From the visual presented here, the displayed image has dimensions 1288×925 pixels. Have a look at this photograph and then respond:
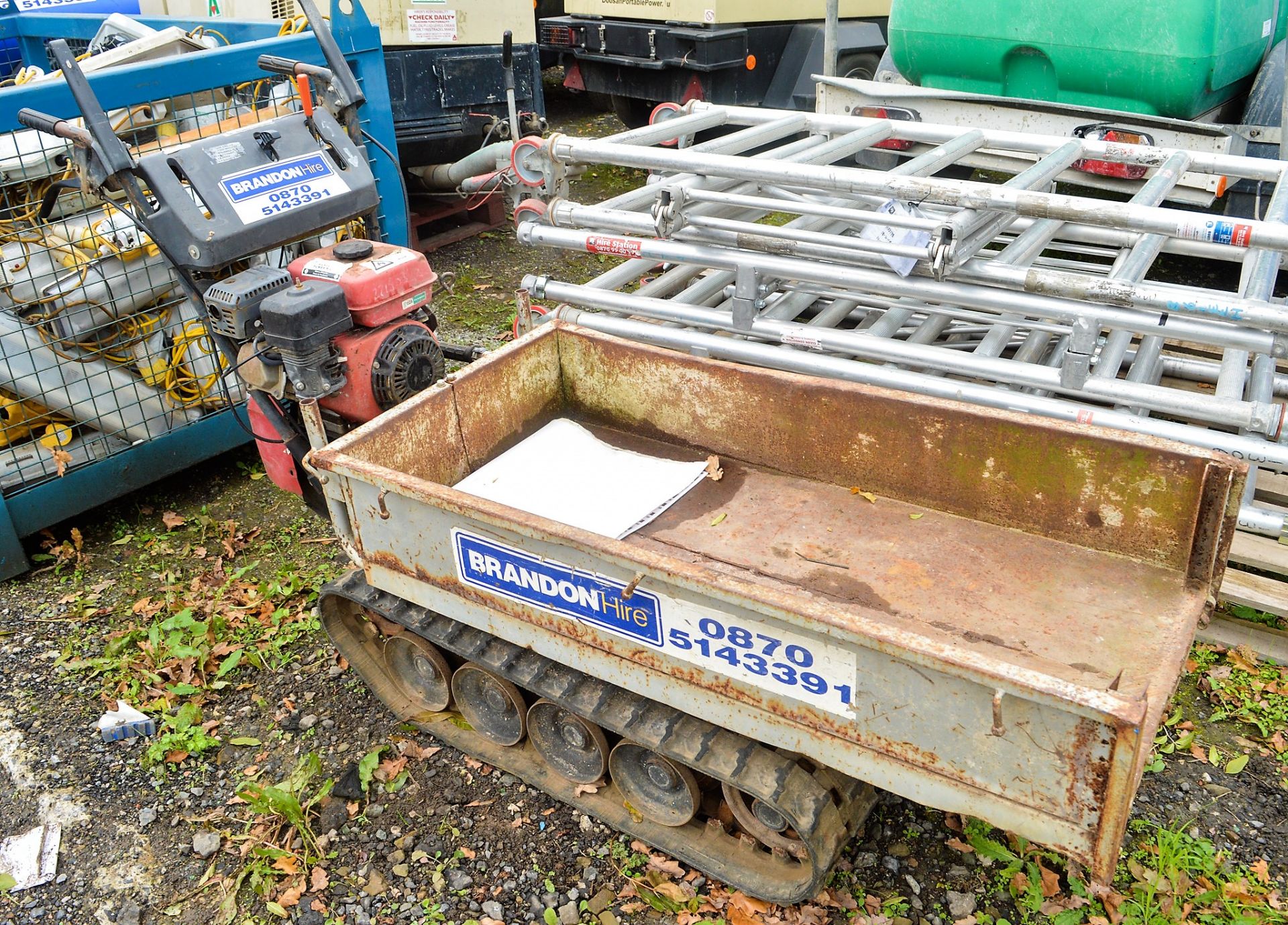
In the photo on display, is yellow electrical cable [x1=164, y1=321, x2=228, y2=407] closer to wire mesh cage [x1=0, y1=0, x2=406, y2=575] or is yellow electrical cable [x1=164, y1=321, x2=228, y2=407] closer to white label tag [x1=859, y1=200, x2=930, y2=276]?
wire mesh cage [x1=0, y1=0, x2=406, y2=575]

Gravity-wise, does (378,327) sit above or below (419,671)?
above

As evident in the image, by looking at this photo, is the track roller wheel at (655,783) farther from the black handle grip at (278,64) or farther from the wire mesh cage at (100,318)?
the black handle grip at (278,64)

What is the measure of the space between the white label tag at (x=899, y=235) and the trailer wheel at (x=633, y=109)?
5.69m

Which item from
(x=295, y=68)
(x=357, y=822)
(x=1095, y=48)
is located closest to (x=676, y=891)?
(x=357, y=822)

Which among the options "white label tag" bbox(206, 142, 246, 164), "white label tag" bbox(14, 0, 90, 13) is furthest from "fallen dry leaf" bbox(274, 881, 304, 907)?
"white label tag" bbox(14, 0, 90, 13)

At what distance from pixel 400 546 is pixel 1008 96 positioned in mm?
3944

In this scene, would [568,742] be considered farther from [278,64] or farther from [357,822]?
[278,64]

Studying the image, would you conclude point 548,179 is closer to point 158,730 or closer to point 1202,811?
point 158,730

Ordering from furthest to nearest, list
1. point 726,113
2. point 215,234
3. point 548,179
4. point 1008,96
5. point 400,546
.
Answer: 1. point 1008,96
2. point 726,113
3. point 548,179
4. point 215,234
5. point 400,546

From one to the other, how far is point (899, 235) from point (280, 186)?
2.08m

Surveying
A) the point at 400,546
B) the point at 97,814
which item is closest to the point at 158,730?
the point at 97,814

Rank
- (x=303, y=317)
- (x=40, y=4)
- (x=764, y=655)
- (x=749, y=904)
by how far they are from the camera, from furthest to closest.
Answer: (x=40, y=4) < (x=303, y=317) < (x=749, y=904) < (x=764, y=655)

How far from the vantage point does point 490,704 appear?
130 inches

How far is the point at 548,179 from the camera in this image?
4.06m
